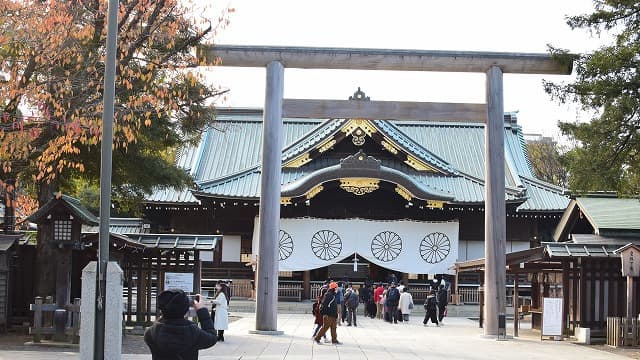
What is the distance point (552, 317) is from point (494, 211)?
9.58ft

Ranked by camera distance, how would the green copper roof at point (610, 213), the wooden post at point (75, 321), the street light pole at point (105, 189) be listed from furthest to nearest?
the green copper roof at point (610, 213) < the wooden post at point (75, 321) < the street light pole at point (105, 189)

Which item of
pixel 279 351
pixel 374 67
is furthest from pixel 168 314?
pixel 374 67

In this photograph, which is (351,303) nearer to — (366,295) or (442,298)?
(442,298)

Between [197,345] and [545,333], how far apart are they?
15.9 metres

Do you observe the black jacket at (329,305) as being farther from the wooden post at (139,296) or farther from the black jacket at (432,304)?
the black jacket at (432,304)

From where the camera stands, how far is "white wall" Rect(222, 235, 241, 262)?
116 feet

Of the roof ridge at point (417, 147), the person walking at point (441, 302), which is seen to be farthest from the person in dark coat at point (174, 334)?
the roof ridge at point (417, 147)

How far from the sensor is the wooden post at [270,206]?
20.4m

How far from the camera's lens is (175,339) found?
261 inches

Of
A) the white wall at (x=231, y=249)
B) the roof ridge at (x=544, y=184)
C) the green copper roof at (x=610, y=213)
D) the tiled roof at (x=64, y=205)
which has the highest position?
the roof ridge at (x=544, y=184)

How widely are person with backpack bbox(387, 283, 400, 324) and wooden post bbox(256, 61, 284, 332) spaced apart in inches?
337

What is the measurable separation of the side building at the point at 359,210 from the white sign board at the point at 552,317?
12.5 metres

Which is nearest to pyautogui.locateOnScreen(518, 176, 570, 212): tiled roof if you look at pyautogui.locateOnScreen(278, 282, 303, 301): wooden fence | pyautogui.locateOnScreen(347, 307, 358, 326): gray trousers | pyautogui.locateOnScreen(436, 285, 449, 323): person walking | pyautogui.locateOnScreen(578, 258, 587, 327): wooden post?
pyautogui.locateOnScreen(436, 285, 449, 323): person walking

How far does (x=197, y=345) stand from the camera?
6.72 metres
